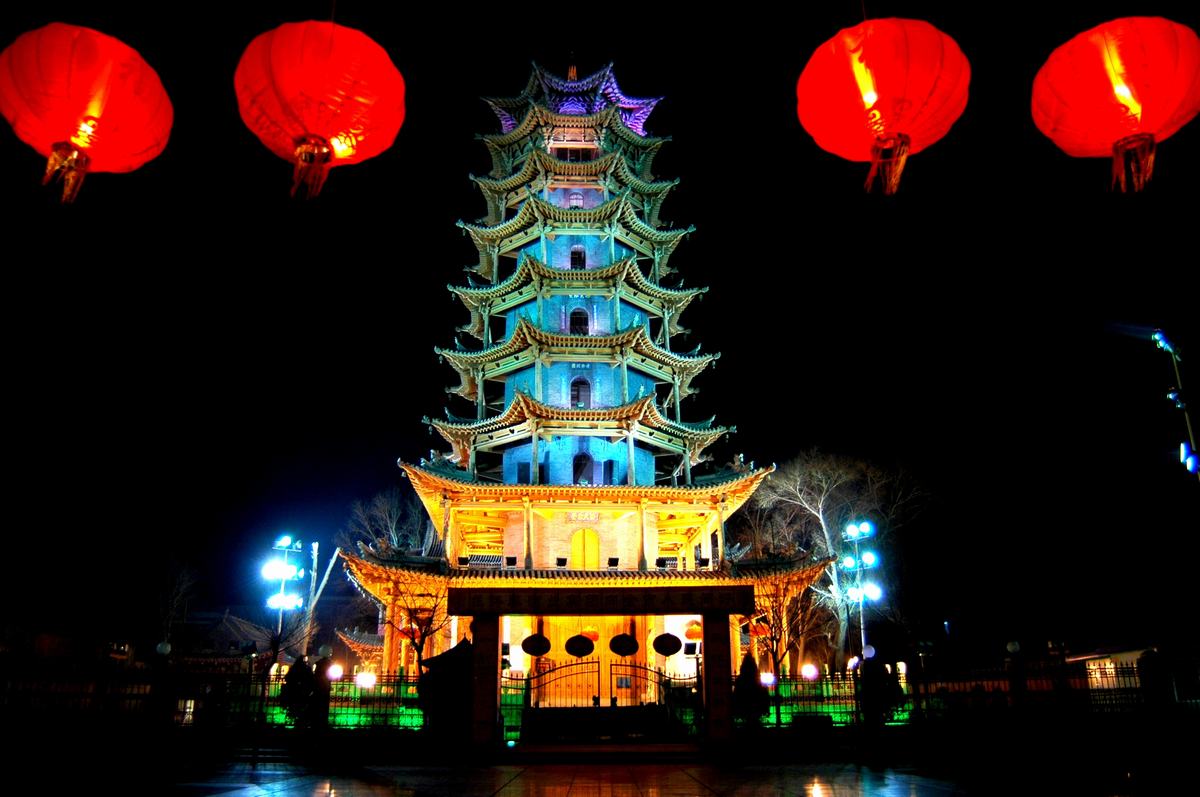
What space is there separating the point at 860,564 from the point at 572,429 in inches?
396

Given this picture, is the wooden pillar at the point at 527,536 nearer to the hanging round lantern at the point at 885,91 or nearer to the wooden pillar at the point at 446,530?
the wooden pillar at the point at 446,530

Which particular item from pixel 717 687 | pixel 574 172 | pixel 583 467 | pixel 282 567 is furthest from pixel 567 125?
pixel 717 687

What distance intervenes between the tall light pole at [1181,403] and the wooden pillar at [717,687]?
29.3 feet

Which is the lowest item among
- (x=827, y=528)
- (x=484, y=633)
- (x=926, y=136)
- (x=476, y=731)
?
(x=476, y=731)

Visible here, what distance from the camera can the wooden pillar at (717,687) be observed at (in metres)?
12.6

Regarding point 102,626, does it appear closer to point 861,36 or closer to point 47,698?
point 47,698

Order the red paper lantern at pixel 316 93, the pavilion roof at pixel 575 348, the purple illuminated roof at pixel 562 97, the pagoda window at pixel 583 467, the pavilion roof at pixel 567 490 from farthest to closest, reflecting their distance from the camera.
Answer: the purple illuminated roof at pixel 562 97, the pavilion roof at pixel 575 348, the pagoda window at pixel 583 467, the pavilion roof at pixel 567 490, the red paper lantern at pixel 316 93

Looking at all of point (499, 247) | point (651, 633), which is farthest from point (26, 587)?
point (651, 633)

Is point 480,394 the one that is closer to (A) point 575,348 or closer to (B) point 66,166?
(A) point 575,348

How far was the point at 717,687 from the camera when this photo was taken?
1269 centimetres

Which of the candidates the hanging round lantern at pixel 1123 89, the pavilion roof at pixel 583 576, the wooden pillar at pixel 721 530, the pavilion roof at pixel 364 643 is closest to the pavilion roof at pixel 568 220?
the wooden pillar at pixel 721 530

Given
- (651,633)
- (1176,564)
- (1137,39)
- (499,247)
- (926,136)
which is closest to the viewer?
(1137,39)

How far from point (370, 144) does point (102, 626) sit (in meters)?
35.5

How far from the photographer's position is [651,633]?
24.1 meters
